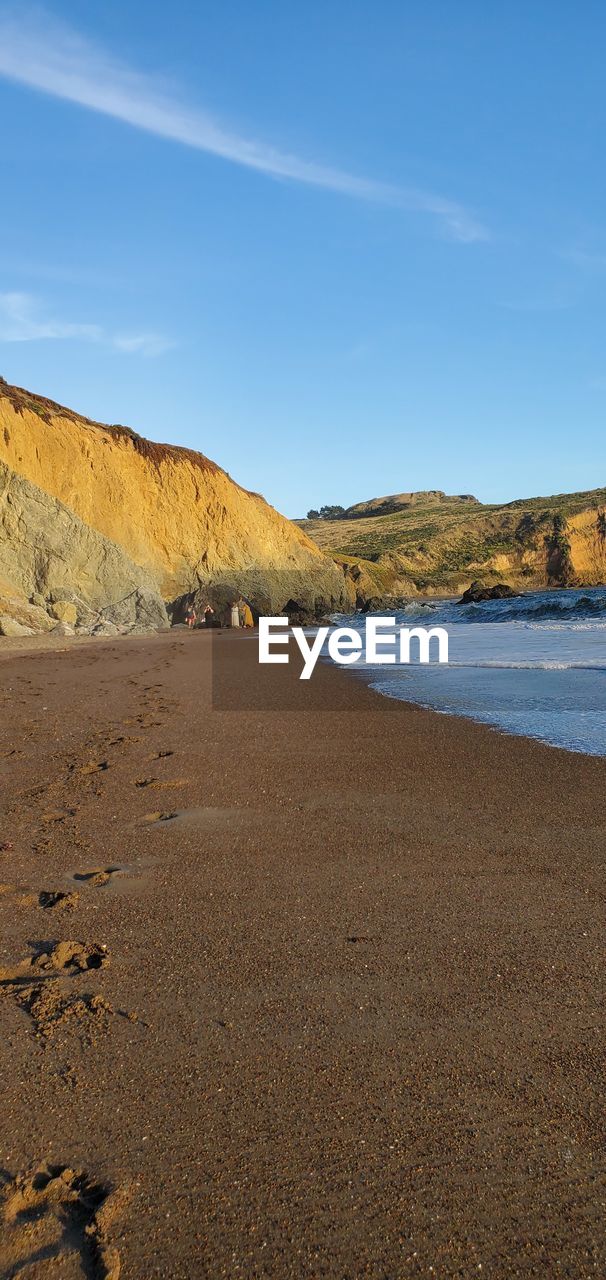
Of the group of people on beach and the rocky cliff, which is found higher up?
the rocky cliff

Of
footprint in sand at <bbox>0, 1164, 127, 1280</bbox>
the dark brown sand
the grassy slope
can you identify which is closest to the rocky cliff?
the grassy slope

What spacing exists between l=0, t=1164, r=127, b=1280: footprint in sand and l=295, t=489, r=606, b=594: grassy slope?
154ft

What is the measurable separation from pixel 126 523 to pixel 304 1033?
30.7 metres

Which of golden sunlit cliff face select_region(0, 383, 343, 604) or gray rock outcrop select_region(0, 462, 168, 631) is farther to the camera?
golden sunlit cliff face select_region(0, 383, 343, 604)

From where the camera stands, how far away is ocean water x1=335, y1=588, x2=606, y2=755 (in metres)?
6.04

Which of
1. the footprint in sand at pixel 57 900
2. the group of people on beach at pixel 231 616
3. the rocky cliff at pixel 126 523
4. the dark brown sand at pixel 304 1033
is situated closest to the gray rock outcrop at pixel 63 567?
the rocky cliff at pixel 126 523

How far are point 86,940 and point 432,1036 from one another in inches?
46.2

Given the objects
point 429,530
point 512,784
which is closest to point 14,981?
point 512,784

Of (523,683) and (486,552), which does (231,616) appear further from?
(486,552)

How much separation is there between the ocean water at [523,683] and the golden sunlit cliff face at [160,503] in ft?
60.5

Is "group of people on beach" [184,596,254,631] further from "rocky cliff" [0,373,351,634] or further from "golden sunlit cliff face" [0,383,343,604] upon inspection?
"golden sunlit cliff face" [0,383,343,604]

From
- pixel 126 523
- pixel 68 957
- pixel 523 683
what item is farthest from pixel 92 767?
pixel 126 523

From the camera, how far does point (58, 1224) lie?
1305 millimetres

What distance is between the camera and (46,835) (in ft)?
11.3
